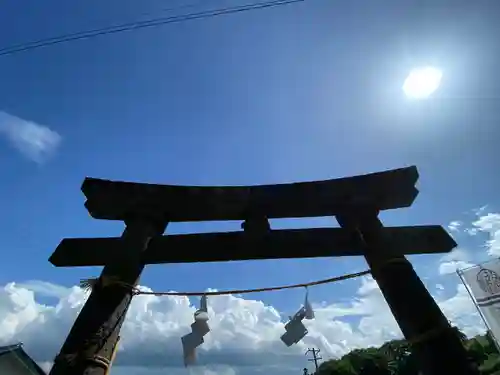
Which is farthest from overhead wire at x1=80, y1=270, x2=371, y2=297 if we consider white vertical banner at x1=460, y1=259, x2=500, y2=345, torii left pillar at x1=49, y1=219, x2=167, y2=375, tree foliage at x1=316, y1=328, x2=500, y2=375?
tree foliage at x1=316, y1=328, x2=500, y2=375

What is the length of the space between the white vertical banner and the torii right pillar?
13.4m

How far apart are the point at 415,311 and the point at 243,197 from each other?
2.01 metres

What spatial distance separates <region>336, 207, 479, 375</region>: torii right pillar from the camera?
2.49 metres

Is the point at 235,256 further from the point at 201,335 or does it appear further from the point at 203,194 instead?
the point at 201,335

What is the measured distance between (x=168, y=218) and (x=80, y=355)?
1589 mm

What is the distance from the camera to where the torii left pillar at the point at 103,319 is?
102 inches

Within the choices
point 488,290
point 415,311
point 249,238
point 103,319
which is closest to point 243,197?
point 249,238

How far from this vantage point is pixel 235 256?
11.4 feet

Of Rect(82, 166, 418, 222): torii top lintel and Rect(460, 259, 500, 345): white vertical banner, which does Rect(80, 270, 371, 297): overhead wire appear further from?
Rect(460, 259, 500, 345): white vertical banner

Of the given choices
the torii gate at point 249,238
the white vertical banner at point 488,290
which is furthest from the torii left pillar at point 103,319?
the white vertical banner at point 488,290

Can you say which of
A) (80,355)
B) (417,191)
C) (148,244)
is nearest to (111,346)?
(80,355)

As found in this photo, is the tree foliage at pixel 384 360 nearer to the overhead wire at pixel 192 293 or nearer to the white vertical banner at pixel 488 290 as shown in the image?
the white vertical banner at pixel 488 290

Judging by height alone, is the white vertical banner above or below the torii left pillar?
above

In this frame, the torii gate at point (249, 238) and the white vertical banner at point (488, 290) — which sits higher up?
the white vertical banner at point (488, 290)
